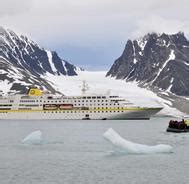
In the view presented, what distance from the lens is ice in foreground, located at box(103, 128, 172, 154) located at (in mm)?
68312

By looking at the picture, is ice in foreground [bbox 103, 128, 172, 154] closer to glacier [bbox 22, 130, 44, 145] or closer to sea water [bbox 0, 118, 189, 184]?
sea water [bbox 0, 118, 189, 184]

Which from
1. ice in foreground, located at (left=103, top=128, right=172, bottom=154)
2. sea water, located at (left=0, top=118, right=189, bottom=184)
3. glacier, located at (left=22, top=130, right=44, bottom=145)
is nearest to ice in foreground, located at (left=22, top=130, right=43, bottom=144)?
glacier, located at (left=22, top=130, right=44, bottom=145)

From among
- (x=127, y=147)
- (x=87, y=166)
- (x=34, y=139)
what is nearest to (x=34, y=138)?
(x=34, y=139)

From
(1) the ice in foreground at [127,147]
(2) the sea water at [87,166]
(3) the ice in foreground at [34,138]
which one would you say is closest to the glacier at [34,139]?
(3) the ice in foreground at [34,138]

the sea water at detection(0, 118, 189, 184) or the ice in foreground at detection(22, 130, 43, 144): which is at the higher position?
the ice in foreground at detection(22, 130, 43, 144)

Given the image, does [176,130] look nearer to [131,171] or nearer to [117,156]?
[117,156]

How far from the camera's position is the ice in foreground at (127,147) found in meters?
68.3

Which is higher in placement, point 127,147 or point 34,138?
point 127,147

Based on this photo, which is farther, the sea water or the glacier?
the glacier

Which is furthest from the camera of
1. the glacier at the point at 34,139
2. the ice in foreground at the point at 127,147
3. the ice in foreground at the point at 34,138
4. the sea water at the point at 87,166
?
the glacier at the point at 34,139

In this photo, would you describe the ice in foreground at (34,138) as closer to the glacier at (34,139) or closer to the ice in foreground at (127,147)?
the glacier at (34,139)

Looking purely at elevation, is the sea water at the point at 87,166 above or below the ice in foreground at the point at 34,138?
below

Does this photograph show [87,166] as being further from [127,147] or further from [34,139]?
[34,139]

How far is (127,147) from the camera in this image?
2739 inches
